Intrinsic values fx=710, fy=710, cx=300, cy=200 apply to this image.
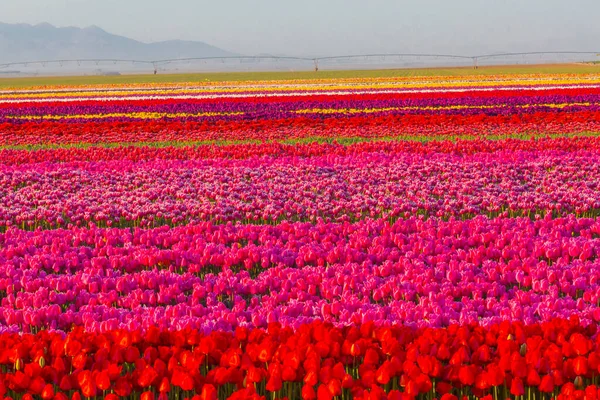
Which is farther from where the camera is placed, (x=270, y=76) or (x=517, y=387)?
(x=270, y=76)

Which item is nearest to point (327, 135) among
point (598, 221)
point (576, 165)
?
point (576, 165)

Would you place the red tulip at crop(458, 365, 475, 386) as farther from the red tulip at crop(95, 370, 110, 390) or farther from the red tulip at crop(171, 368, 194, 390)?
the red tulip at crop(95, 370, 110, 390)

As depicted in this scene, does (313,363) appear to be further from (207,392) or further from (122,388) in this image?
(122,388)

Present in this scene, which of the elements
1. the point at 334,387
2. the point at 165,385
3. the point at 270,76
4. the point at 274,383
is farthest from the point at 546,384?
the point at 270,76

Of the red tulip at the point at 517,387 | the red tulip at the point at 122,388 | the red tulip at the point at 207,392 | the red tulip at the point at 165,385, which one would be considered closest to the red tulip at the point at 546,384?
the red tulip at the point at 517,387

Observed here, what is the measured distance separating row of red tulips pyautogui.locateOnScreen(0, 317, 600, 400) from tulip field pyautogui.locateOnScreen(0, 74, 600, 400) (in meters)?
0.01

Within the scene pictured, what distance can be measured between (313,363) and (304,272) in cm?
293

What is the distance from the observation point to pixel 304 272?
6793 millimetres

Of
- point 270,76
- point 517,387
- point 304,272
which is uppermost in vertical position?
point 270,76

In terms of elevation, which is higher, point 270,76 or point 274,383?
point 270,76

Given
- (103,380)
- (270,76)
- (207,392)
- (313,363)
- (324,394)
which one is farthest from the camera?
(270,76)

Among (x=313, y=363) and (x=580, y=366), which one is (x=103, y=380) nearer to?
(x=313, y=363)

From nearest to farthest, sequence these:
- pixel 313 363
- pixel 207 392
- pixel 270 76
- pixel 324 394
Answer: pixel 324 394
pixel 207 392
pixel 313 363
pixel 270 76

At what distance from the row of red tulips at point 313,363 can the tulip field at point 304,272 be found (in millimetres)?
14
